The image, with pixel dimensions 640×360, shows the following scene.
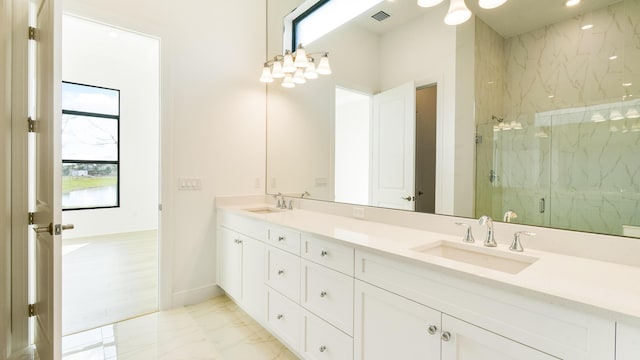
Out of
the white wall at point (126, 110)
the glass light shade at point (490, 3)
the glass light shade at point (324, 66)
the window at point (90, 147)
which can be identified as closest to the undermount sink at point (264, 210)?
the glass light shade at point (324, 66)

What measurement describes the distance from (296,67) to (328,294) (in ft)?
6.40

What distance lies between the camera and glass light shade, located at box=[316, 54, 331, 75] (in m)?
2.58

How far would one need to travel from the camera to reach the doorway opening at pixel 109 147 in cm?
471

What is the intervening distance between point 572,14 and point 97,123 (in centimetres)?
671

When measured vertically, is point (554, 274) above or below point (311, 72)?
below

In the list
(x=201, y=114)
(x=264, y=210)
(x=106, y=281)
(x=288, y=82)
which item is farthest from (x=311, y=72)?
(x=106, y=281)

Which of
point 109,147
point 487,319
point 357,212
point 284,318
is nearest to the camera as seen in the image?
point 487,319

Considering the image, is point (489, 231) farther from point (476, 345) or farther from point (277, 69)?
point (277, 69)

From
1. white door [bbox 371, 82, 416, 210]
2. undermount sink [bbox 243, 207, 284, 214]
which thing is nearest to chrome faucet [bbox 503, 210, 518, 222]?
white door [bbox 371, 82, 416, 210]

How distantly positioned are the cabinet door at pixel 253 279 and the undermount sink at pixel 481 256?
1.24 metres

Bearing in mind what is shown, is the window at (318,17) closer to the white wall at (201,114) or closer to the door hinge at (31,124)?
the white wall at (201,114)

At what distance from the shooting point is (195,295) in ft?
9.15

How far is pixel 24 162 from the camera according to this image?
1.79m

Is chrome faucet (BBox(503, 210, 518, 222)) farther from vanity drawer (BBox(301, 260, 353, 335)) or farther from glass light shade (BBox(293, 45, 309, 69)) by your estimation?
glass light shade (BBox(293, 45, 309, 69))
